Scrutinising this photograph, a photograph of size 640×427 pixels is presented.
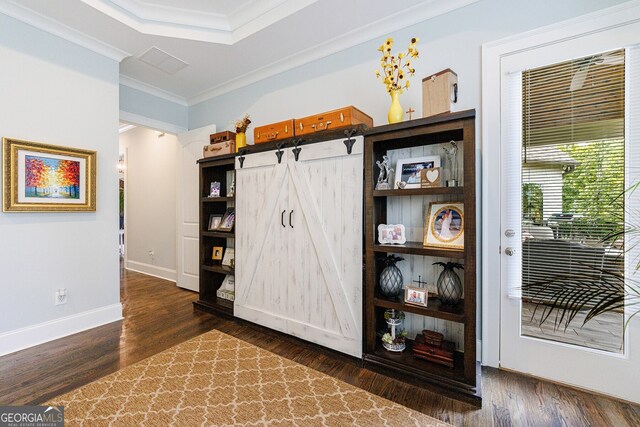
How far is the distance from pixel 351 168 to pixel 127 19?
246 centimetres

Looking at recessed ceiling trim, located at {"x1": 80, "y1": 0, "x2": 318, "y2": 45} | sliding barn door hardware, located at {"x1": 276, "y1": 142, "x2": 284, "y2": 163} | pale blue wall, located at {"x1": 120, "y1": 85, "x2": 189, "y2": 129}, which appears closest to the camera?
recessed ceiling trim, located at {"x1": 80, "y1": 0, "x2": 318, "y2": 45}

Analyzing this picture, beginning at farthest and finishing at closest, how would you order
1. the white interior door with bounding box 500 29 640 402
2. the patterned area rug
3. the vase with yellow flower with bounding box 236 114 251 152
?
the vase with yellow flower with bounding box 236 114 251 152 → the white interior door with bounding box 500 29 640 402 → the patterned area rug

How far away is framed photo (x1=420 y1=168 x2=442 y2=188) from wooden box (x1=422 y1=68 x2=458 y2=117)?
0.39 metres

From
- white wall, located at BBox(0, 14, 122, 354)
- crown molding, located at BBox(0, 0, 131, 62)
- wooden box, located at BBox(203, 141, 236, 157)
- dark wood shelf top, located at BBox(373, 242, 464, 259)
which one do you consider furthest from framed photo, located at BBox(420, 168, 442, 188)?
crown molding, located at BBox(0, 0, 131, 62)

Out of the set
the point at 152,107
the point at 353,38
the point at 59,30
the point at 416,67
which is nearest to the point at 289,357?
the point at 416,67

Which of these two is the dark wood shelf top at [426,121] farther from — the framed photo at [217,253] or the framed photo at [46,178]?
the framed photo at [46,178]

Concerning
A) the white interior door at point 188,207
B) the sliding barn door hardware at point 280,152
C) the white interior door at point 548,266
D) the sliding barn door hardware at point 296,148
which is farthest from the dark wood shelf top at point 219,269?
the white interior door at point 548,266

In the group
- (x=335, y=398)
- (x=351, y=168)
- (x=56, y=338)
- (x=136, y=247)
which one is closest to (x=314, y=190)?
(x=351, y=168)

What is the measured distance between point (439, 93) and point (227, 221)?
259 cm

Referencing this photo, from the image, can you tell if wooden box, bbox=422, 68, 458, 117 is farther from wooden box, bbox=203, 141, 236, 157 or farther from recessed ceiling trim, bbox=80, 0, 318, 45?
wooden box, bbox=203, 141, 236, 157

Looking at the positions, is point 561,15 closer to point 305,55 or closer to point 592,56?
point 592,56

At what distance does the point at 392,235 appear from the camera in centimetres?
217

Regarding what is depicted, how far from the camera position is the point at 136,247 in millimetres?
5492

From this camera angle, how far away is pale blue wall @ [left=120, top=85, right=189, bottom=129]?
362 cm
